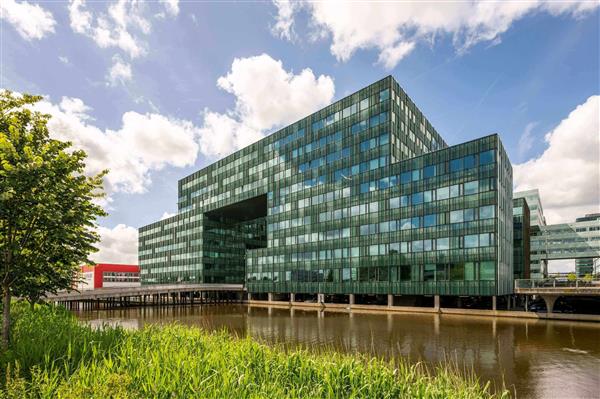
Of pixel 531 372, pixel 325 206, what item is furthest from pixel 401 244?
pixel 531 372

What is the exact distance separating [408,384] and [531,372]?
15371mm

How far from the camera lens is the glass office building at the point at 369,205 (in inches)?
2315

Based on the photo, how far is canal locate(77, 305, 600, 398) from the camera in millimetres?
20859

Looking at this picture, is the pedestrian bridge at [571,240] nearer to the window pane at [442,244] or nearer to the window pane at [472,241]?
the window pane at [442,244]

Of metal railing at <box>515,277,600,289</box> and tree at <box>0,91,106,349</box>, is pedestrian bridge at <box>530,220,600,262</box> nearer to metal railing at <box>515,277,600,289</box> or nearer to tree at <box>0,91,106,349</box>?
metal railing at <box>515,277,600,289</box>

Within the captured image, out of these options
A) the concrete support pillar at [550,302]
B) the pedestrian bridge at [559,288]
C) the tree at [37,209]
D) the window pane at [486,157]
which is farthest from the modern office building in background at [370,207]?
the tree at [37,209]

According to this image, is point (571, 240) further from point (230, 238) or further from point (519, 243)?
point (230, 238)

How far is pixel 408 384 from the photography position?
479 inches

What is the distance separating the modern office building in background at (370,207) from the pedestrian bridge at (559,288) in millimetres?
4621

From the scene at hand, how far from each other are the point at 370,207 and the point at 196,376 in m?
63.8

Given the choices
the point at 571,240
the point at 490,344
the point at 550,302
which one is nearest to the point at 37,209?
the point at 490,344

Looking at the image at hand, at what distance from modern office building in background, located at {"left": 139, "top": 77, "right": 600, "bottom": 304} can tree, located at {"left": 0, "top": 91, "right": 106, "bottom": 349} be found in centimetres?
5533

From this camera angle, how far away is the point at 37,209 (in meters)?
Answer: 14.8

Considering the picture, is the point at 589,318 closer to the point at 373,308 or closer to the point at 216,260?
the point at 373,308
